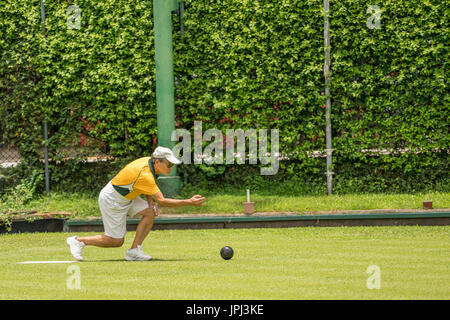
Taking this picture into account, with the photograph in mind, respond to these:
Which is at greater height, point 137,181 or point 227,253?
point 137,181

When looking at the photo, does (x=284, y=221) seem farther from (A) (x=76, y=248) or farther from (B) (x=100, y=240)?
(A) (x=76, y=248)

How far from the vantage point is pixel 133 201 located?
7562 mm

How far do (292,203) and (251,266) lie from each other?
3889 millimetres

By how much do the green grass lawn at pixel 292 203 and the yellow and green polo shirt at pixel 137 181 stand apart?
10.9ft

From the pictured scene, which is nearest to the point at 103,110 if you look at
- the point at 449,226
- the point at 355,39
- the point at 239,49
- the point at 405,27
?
the point at 239,49

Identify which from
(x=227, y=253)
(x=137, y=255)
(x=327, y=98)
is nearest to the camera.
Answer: (x=227, y=253)

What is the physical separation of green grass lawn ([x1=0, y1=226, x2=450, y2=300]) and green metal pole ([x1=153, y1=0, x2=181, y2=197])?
1.61 metres

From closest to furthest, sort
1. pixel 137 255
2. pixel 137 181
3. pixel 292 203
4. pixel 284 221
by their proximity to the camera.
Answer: pixel 137 181
pixel 137 255
pixel 284 221
pixel 292 203

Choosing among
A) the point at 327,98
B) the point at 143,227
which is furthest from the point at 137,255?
the point at 327,98

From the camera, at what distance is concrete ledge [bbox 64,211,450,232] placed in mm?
9531

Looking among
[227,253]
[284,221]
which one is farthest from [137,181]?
[284,221]

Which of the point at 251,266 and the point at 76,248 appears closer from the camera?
the point at 251,266

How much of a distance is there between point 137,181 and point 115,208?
1.47 ft

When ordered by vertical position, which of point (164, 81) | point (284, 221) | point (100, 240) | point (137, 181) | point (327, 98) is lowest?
point (284, 221)
